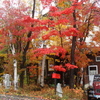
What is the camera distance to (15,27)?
39.9 ft

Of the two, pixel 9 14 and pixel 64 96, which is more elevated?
pixel 9 14

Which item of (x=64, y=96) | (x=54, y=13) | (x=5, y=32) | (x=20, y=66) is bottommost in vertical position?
(x=64, y=96)

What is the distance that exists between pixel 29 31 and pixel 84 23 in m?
4.82

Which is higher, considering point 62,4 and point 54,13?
point 62,4

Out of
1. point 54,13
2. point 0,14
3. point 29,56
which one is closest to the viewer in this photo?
point 54,13

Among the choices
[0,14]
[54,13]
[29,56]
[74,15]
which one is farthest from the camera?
[29,56]

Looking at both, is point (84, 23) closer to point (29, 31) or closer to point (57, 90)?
point (29, 31)

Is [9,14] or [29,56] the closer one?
[9,14]

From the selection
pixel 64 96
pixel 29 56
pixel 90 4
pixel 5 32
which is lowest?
pixel 64 96

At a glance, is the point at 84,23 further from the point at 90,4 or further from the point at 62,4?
the point at 62,4

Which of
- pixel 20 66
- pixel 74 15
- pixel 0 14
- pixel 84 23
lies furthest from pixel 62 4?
pixel 20 66

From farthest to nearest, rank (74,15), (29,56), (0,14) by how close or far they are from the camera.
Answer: (29,56) < (74,15) < (0,14)

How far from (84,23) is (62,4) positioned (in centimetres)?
247

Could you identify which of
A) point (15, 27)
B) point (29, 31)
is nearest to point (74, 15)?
point (29, 31)
